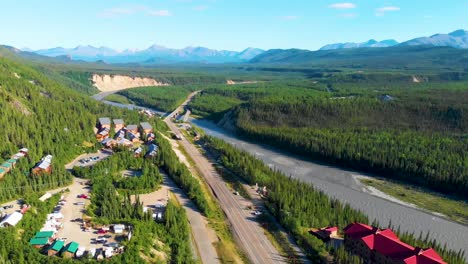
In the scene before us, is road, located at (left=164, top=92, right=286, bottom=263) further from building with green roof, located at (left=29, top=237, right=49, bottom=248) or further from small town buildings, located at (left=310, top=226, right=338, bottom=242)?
building with green roof, located at (left=29, top=237, right=49, bottom=248)

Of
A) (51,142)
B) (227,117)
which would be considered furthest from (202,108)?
(51,142)

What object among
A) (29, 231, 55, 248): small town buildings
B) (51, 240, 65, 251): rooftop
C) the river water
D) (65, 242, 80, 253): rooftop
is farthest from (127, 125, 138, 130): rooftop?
(65, 242, 80, 253): rooftop

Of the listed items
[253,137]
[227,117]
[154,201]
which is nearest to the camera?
[154,201]

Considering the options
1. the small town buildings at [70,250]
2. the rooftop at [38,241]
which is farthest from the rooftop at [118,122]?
the small town buildings at [70,250]

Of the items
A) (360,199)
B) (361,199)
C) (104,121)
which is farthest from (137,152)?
(361,199)

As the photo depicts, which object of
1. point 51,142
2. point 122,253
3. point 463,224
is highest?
point 51,142

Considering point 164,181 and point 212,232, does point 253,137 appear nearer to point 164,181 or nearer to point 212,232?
point 164,181
